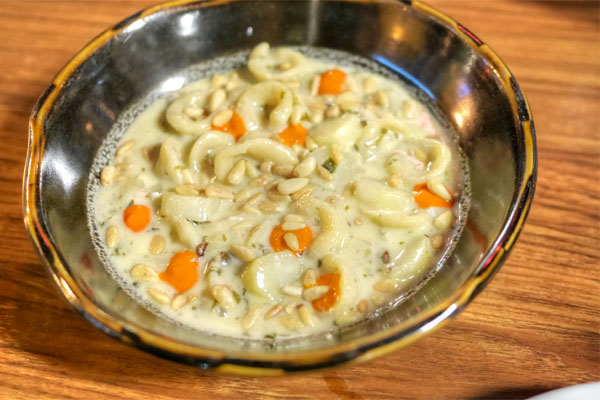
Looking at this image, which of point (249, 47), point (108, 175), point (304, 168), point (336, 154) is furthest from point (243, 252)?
point (249, 47)

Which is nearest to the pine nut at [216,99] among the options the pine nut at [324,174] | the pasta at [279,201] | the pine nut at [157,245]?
the pasta at [279,201]

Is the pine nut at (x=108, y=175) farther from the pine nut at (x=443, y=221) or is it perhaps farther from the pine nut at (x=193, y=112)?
the pine nut at (x=443, y=221)

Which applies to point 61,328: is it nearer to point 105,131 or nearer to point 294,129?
point 105,131

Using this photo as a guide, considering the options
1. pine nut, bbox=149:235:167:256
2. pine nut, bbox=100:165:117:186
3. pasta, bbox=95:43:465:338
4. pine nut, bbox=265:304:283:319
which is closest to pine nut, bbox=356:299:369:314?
pasta, bbox=95:43:465:338

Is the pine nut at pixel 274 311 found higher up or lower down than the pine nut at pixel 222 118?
lower down

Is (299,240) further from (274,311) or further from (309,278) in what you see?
(274,311)

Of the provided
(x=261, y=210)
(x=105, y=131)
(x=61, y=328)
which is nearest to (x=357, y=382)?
(x=261, y=210)
